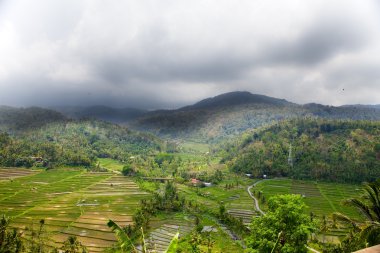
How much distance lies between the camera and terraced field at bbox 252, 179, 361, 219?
235 feet

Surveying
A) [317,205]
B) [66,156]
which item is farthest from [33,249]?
[66,156]

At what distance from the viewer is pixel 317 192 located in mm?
86312

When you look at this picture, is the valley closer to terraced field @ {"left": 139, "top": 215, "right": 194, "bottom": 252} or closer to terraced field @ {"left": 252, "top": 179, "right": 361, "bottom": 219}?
terraced field @ {"left": 139, "top": 215, "right": 194, "bottom": 252}

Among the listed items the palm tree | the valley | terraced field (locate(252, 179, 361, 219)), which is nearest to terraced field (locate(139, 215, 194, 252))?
the valley

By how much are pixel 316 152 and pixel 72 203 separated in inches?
3749

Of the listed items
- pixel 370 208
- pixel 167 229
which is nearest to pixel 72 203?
pixel 167 229

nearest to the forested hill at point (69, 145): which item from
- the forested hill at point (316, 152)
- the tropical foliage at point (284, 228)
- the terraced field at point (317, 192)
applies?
the forested hill at point (316, 152)

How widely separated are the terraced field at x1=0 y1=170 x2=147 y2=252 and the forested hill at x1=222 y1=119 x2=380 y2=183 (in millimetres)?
57384

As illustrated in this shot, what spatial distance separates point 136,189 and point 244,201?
32831 millimetres

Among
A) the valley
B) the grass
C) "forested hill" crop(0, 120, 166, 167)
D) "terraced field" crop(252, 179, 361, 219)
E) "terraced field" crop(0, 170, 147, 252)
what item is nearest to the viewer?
the valley

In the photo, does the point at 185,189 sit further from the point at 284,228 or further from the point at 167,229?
the point at 284,228

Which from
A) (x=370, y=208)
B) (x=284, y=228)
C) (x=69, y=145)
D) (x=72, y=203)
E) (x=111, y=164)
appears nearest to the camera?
(x=370, y=208)

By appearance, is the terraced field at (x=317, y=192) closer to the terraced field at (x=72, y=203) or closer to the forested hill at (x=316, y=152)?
the forested hill at (x=316, y=152)

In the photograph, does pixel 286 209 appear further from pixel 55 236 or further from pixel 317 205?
pixel 317 205
